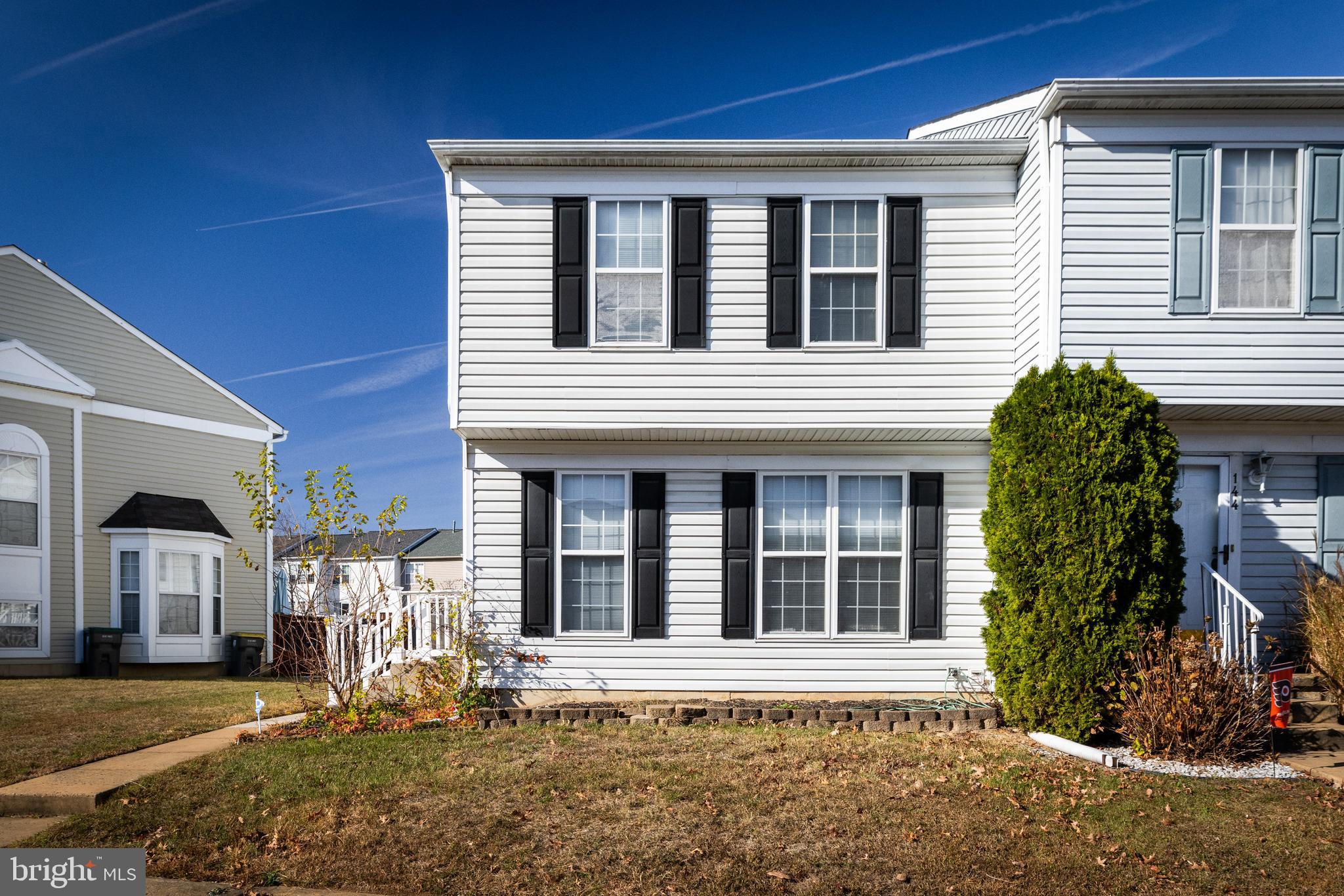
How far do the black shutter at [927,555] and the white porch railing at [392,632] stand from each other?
524 cm

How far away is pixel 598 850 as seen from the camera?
18.0 ft

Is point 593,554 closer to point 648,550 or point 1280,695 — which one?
point 648,550

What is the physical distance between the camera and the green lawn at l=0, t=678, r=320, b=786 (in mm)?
8422

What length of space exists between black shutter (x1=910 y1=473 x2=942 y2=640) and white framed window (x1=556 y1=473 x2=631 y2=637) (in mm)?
3324

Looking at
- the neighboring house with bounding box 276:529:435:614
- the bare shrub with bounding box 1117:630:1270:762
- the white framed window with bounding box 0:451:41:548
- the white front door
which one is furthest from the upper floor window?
the white front door

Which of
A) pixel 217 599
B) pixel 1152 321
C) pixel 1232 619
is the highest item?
pixel 1152 321

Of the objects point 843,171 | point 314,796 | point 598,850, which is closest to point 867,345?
point 843,171

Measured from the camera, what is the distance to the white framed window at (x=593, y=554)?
33.0 feet

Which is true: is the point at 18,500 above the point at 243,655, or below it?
above

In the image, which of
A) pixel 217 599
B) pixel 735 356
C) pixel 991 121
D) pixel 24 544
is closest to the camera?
pixel 735 356

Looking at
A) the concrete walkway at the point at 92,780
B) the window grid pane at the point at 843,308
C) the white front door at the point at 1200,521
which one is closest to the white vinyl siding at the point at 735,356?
the window grid pane at the point at 843,308

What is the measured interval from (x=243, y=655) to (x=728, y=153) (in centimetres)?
1578

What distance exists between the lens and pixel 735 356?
32.3 feet

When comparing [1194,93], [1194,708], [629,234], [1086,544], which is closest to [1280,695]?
[1194,708]
